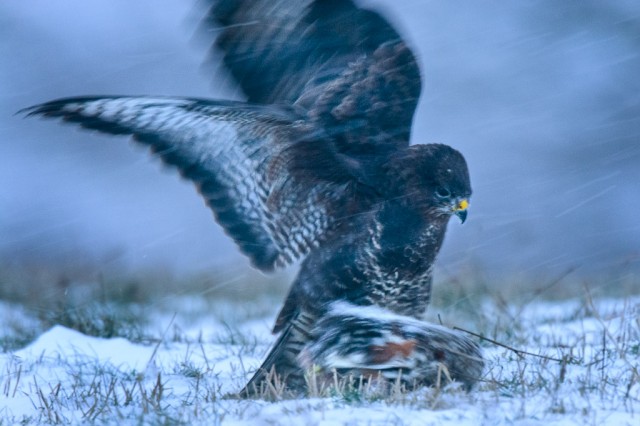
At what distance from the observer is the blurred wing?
3176 millimetres

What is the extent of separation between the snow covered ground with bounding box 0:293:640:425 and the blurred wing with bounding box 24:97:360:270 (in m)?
0.73

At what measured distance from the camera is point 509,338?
4090mm

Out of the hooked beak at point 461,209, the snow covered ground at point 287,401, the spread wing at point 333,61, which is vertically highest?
the spread wing at point 333,61

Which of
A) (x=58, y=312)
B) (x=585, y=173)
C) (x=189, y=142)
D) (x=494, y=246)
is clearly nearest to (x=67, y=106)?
(x=189, y=142)

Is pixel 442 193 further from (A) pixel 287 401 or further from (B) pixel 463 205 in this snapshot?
(A) pixel 287 401

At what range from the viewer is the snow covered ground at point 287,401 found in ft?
8.04

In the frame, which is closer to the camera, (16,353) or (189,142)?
(189,142)

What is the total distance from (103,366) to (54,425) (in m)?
1.12

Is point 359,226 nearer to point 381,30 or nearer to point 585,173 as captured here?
point 381,30

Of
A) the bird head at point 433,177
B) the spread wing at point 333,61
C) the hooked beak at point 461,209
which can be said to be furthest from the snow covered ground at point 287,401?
the spread wing at point 333,61

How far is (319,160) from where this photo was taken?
3322 millimetres

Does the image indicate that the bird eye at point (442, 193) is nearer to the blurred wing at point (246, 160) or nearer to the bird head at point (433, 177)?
the bird head at point (433, 177)

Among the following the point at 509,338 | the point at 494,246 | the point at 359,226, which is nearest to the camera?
the point at 359,226

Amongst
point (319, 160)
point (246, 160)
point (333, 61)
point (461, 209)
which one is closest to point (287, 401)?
point (319, 160)
